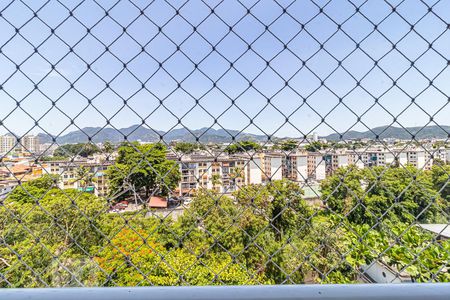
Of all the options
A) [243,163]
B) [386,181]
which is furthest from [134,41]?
[386,181]

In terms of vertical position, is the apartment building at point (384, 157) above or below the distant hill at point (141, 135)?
below

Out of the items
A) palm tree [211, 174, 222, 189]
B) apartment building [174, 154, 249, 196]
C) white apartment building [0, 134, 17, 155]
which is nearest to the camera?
white apartment building [0, 134, 17, 155]

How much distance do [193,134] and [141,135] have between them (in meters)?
0.14

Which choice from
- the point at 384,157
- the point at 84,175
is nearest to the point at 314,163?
the point at 384,157

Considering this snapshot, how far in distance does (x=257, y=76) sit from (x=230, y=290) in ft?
1.51

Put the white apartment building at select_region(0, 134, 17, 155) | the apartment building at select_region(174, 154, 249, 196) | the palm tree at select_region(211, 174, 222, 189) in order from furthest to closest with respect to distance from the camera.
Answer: the palm tree at select_region(211, 174, 222, 189), the apartment building at select_region(174, 154, 249, 196), the white apartment building at select_region(0, 134, 17, 155)

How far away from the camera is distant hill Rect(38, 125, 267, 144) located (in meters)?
0.59

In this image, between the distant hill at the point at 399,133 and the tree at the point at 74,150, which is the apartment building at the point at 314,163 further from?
the tree at the point at 74,150

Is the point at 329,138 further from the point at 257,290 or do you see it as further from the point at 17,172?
the point at 17,172

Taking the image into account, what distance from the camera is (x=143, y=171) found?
0.72m

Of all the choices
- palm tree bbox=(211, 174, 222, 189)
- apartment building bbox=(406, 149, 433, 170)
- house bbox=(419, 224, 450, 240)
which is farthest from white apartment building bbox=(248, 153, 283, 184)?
house bbox=(419, 224, 450, 240)

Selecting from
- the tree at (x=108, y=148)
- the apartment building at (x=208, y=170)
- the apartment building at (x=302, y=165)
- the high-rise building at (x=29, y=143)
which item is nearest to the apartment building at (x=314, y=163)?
the apartment building at (x=302, y=165)

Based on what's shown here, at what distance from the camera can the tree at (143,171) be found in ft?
2.20

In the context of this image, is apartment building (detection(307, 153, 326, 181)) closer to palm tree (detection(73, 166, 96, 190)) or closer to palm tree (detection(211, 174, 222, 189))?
palm tree (detection(211, 174, 222, 189))
